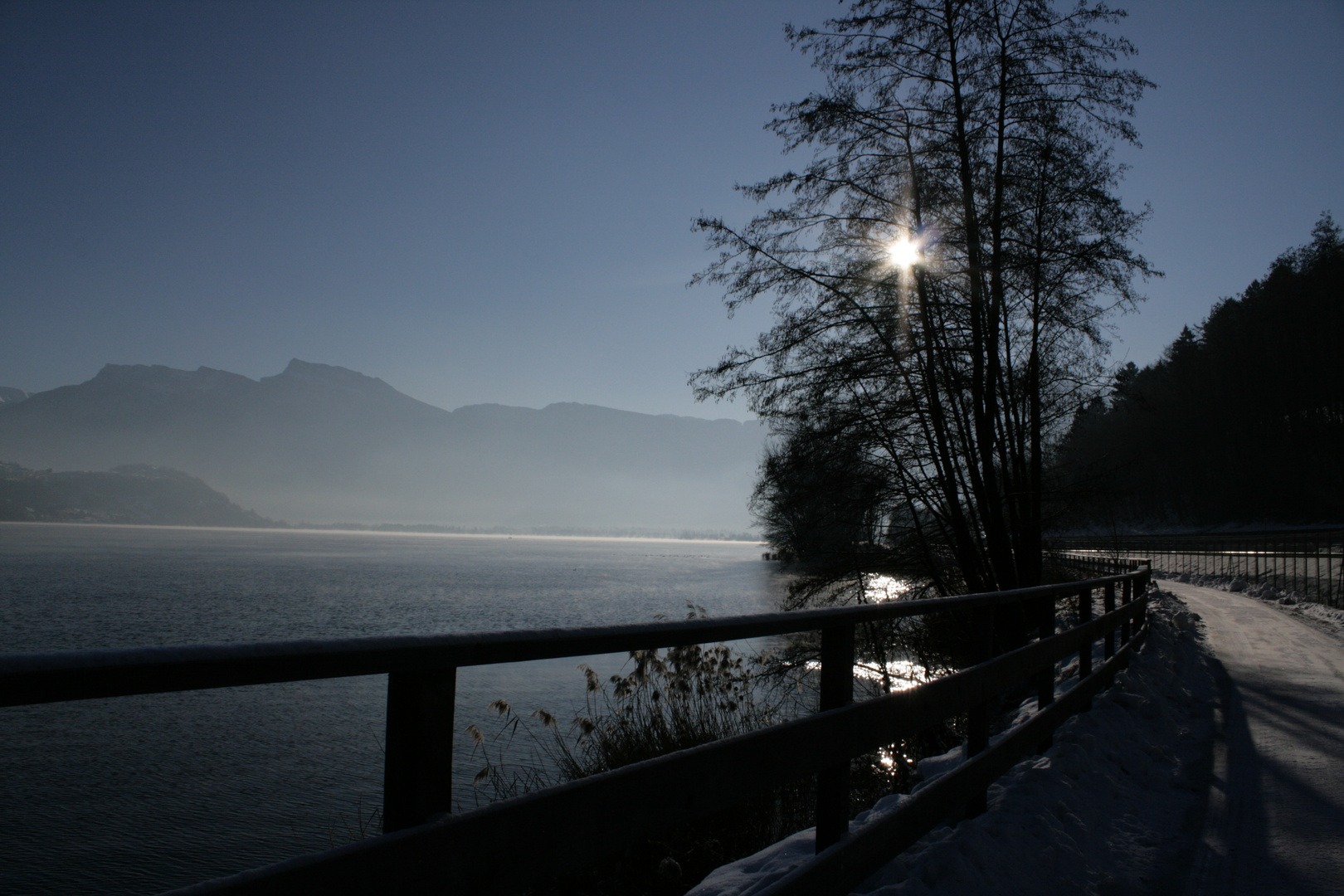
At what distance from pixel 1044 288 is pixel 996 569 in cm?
376

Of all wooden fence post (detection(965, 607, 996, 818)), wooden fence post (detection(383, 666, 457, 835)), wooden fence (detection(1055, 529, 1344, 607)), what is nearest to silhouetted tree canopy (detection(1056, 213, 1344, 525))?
wooden fence (detection(1055, 529, 1344, 607))

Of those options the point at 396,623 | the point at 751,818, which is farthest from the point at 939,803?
the point at 396,623

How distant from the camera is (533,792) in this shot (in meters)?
1.50

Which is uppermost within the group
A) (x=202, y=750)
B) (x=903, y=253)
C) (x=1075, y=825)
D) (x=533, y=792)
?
(x=903, y=253)

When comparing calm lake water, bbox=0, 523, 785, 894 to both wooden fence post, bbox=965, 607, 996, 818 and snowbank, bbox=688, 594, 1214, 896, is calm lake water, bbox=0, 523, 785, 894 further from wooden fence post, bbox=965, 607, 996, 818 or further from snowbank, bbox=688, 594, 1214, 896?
wooden fence post, bbox=965, 607, 996, 818

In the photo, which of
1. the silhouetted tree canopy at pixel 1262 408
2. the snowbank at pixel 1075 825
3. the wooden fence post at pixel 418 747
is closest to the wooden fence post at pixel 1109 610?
the snowbank at pixel 1075 825

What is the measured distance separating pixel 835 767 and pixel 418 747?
181cm

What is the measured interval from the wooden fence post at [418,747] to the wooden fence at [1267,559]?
41.9 feet

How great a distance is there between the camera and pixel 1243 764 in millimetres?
5629

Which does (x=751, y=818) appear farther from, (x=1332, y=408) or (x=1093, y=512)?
(x=1332, y=408)

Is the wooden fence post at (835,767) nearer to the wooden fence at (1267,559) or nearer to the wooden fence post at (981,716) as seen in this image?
the wooden fence post at (981,716)

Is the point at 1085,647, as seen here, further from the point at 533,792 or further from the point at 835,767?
the point at 533,792

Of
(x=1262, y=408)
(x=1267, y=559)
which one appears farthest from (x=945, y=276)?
(x=1262, y=408)

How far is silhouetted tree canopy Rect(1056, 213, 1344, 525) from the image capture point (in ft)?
162
